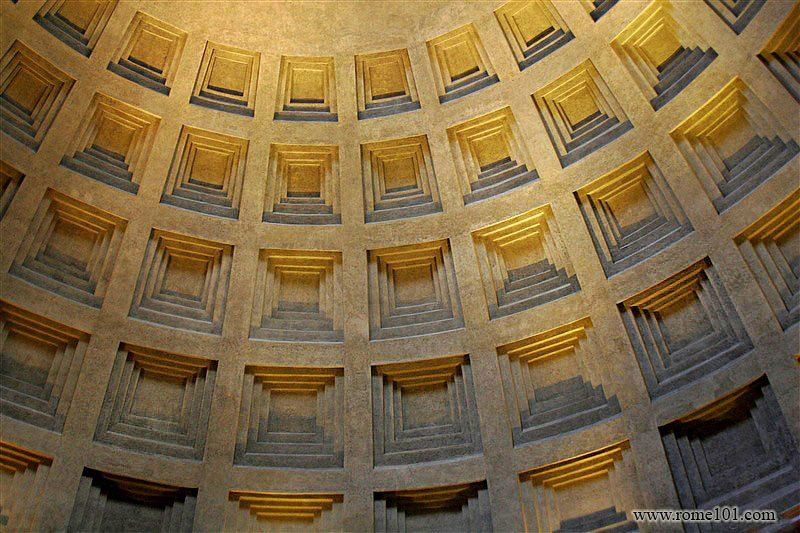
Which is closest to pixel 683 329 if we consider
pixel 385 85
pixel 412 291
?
pixel 412 291

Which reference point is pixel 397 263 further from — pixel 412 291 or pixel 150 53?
pixel 150 53

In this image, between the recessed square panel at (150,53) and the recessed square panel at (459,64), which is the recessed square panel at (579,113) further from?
the recessed square panel at (150,53)

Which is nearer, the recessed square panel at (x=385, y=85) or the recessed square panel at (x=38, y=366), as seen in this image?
the recessed square panel at (x=38, y=366)

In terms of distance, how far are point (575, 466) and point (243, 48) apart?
11.7 meters

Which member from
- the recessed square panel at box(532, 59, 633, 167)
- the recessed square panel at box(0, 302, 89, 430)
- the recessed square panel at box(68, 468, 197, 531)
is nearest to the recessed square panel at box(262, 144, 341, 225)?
the recessed square panel at box(532, 59, 633, 167)

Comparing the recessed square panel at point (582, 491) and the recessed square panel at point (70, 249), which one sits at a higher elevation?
the recessed square panel at point (70, 249)

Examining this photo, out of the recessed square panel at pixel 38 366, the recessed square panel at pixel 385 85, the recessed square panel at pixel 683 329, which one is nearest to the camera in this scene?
the recessed square panel at pixel 683 329

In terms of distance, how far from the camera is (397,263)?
19.2 meters

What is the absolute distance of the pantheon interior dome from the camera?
1562 centimetres

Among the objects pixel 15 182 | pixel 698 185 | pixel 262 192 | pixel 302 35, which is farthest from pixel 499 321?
pixel 15 182

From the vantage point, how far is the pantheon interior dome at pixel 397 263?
15.6m

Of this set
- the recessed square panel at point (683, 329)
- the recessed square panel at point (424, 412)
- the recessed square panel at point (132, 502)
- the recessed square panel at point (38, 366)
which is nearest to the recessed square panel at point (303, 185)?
the recessed square panel at point (424, 412)

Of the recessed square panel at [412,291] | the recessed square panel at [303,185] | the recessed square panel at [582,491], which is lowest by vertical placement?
the recessed square panel at [582,491]

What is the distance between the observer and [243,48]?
62.6 ft
